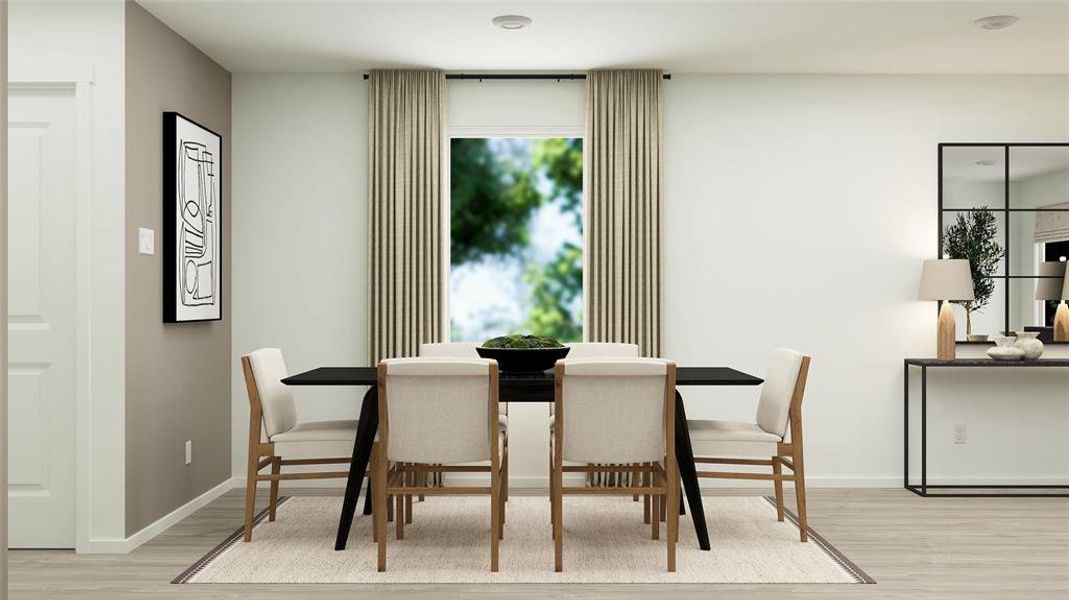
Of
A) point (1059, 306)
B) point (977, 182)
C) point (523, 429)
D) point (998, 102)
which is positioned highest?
point (998, 102)

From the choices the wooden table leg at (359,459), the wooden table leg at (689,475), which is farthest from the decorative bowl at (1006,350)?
the wooden table leg at (359,459)

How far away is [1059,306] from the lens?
5402mm

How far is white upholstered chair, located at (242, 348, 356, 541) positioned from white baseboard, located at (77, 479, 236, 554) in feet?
1.61

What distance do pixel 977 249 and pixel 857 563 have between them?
254 centimetres

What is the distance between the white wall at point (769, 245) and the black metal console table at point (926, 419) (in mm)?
96

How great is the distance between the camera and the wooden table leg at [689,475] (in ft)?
12.8

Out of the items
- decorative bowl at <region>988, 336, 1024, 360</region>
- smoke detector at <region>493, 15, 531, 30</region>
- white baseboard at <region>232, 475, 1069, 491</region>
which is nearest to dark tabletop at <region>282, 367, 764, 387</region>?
white baseboard at <region>232, 475, 1069, 491</region>

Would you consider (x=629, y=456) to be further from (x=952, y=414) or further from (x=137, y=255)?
(x=952, y=414)

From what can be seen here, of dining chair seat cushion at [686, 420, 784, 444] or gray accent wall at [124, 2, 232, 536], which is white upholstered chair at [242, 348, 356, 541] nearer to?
gray accent wall at [124, 2, 232, 536]

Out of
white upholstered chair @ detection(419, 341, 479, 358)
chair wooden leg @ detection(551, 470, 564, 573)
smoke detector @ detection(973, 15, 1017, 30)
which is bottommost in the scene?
chair wooden leg @ detection(551, 470, 564, 573)

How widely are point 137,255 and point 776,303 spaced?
359cm

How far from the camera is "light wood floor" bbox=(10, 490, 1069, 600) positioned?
11.0 ft

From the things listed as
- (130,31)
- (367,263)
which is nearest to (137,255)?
(130,31)

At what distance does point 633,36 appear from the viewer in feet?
15.3
